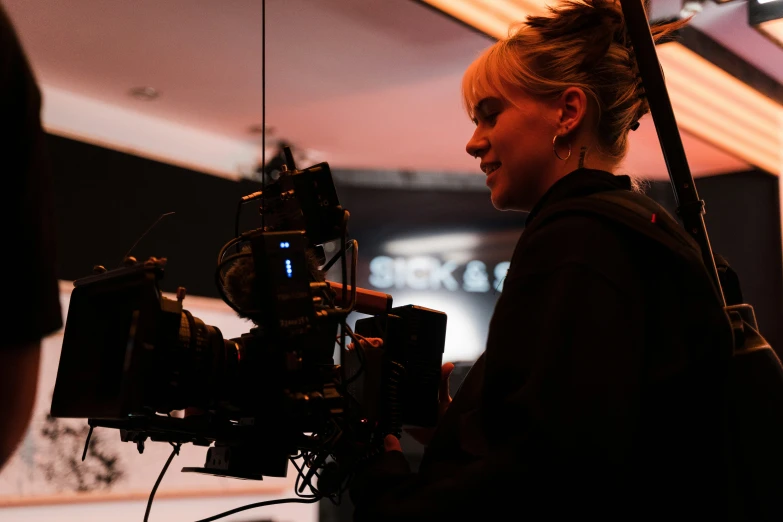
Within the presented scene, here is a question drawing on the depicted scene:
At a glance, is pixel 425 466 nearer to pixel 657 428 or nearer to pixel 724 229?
pixel 657 428

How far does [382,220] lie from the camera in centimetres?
482

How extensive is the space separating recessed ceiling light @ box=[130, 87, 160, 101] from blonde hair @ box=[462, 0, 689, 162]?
8.37 feet

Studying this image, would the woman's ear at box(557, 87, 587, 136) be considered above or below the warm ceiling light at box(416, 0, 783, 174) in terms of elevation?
below

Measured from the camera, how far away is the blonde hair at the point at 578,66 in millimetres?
1132

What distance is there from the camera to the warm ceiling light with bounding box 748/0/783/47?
301cm

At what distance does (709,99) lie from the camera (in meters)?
3.60

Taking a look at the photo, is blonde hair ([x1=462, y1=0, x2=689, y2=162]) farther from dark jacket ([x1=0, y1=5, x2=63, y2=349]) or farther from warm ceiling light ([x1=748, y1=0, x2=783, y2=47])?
warm ceiling light ([x1=748, y1=0, x2=783, y2=47])

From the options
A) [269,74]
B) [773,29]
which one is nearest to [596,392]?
[269,74]

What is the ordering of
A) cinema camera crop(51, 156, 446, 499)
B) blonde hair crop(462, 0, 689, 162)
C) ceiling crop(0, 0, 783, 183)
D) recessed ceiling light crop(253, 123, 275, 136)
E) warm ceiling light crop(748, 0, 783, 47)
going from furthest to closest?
recessed ceiling light crop(253, 123, 275, 136), warm ceiling light crop(748, 0, 783, 47), ceiling crop(0, 0, 783, 183), blonde hair crop(462, 0, 689, 162), cinema camera crop(51, 156, 446, 499)

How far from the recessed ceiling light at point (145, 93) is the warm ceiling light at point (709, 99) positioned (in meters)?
1.43

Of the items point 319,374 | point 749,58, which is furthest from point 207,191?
point 319,374

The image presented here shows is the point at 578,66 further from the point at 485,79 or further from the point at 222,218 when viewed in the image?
the point at 222,218

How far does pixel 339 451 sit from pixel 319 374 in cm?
13

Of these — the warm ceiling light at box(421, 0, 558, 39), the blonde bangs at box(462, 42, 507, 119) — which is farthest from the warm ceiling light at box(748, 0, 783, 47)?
the blonde bangs at box(462, 42, 507, 119)
